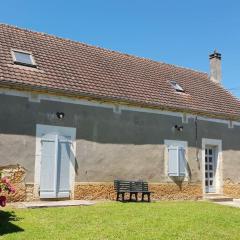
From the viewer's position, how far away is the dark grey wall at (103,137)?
38.3 ft

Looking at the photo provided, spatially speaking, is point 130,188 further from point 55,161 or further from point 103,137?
point 55,161

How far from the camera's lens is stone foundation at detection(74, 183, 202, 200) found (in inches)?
502

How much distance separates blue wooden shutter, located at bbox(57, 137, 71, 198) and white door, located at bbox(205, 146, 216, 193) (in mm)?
6501

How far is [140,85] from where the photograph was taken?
50.6 feet

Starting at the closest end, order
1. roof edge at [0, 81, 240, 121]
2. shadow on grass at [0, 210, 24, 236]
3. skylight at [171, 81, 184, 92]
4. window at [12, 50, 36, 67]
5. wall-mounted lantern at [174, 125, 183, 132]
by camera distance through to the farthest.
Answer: shadow on grass at [0, 210, 24, 236]
roof edge at [0, 81, 240, 121]
window at [12, 50, 36, 67]
wall-mounted lantern at [174, 125, 183, 132]
skylight at [171, 81, 184, 92]

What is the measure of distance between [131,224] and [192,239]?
1.68 m

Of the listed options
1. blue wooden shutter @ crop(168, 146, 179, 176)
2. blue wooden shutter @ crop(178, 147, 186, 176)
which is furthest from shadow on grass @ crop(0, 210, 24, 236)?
blue wooden shutter @ crop(178, 147, 186, 176)

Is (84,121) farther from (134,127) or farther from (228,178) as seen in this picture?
(228,178)

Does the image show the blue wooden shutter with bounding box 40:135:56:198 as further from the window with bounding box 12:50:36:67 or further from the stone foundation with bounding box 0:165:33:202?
the window with bounding box 12:50:36:67

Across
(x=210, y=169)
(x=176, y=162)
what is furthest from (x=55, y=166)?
(x=210, y=169)

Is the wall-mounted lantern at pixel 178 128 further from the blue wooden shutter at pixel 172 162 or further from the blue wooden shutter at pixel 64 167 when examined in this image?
the blue wooden shutter at pixel 64 167

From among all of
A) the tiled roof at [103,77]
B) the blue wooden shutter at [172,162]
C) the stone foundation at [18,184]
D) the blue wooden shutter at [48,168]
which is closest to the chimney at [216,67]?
the tiled roof at [103,77]

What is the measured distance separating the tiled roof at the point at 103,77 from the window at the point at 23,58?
0.65 feet

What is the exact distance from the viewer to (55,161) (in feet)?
40.0
